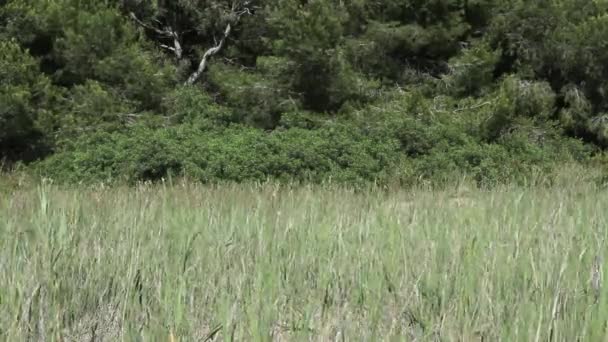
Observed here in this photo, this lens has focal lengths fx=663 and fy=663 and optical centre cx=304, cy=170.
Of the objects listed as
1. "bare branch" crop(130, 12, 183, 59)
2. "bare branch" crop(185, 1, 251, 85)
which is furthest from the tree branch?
"bare branch" crop(130, 12, 183, 59)

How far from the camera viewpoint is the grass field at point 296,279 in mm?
1741

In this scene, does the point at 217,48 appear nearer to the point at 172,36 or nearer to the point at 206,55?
the point at 206,55

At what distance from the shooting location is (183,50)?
613 inches

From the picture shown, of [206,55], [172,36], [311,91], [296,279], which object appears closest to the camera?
[296,279]

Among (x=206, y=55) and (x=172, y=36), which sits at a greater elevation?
(x=172, y=36)

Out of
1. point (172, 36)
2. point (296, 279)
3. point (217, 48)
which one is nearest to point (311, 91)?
point (217, 48)

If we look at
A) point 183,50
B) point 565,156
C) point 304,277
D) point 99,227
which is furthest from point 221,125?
point 304,277

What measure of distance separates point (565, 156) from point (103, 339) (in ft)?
37.2

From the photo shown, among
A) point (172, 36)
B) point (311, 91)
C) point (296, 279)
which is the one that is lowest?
point (311, 91)

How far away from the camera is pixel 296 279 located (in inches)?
90.7

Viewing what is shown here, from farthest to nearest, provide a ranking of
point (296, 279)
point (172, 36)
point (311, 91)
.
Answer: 1. point (172, 36)
2. point (311, 91)
3. point (296, 279)

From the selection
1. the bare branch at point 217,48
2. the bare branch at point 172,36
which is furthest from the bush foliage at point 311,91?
the bare branch at point 172,36

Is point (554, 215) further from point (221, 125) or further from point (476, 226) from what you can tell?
point (221, 125)

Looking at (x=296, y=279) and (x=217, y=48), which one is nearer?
(x=296, y=279)
